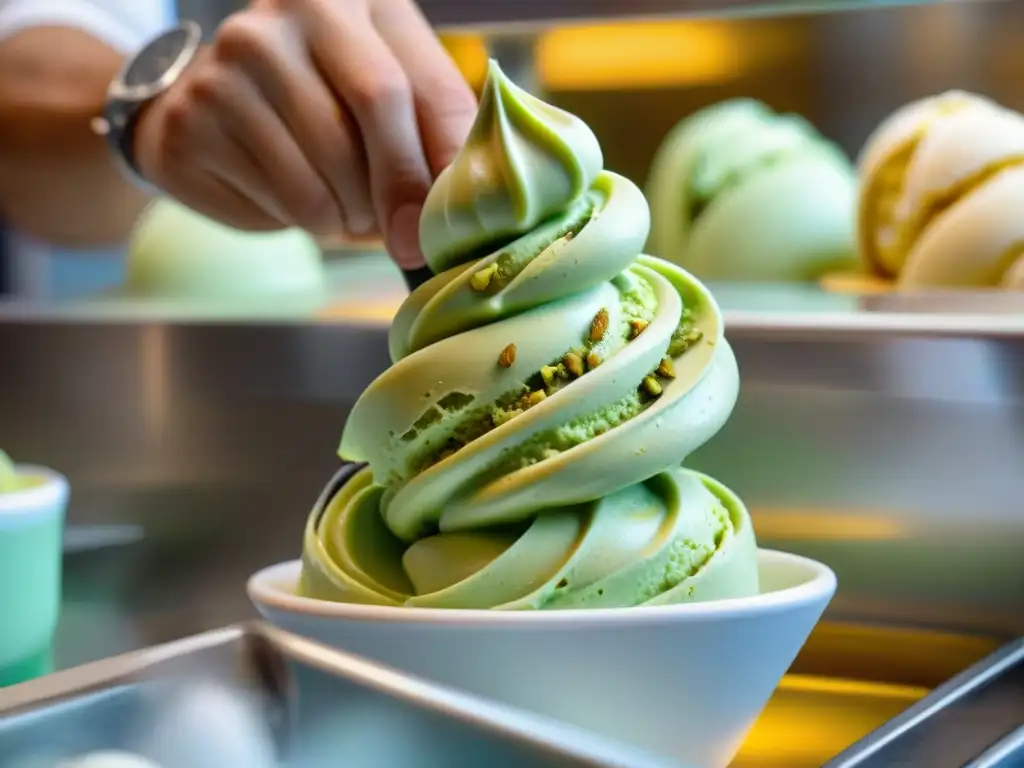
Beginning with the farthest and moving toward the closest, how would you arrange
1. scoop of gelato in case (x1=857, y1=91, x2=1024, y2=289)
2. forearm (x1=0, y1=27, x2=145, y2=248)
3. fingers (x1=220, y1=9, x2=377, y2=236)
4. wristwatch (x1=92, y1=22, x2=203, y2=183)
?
forearm (x1=0, y1=27, x2=145, y2=248)
wristwatch (x1=92, y1=22, x2=203, y2=183)
scoop of gelato in case (x1=857, y1=91, x2=1024, y2=289)
fingers (x1=220, y1=9, x2=377, y2=236)

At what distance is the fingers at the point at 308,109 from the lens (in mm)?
823

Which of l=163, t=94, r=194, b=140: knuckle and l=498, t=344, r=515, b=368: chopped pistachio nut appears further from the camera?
l=163, t=94, r=194, b=140: knuckle

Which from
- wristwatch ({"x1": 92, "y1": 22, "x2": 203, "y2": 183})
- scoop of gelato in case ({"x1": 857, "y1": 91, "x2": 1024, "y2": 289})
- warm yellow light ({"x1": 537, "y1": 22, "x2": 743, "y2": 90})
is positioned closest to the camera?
scoop of gelato in case ({"x1": 857, "y1": 91, "x2": 1024, "y2": 289})

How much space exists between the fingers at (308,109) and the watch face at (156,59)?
28 centimetres

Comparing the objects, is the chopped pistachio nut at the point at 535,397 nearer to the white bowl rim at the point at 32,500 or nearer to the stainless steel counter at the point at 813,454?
the stainless steel counter at the point at 813,454

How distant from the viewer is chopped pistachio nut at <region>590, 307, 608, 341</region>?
57 cm

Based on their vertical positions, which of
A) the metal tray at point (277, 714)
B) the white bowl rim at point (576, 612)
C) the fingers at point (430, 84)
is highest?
the fingers at point (430, 84)

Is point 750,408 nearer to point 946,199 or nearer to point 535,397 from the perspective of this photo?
point 535,397

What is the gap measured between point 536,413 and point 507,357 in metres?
0.03

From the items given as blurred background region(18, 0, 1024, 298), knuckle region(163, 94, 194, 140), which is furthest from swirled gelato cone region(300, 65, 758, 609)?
blurred background region(18, 0, 1024, 298)

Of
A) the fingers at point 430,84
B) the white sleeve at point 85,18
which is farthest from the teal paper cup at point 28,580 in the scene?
the white sleeve at point 85,18

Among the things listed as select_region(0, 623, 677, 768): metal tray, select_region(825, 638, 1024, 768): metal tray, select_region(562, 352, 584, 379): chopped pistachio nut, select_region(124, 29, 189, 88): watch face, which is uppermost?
select_region(562, 352, 584, 379): chopped pistachio nut

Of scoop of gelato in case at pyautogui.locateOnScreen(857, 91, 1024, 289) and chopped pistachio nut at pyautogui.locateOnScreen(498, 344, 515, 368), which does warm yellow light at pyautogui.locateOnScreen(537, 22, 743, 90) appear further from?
chopped pistachio nut at pyautogui.locateOnScreen(498, 344, 515, 368)

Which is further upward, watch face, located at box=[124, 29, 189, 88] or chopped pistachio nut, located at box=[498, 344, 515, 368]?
chopped pistachio nut, located at box=[498, 344, 515, 368]
